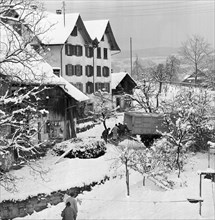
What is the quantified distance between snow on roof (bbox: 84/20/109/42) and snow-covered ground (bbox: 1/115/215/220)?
2594 cm

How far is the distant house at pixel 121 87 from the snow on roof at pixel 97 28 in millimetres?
7311

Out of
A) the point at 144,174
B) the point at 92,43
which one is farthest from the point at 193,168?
the point at 92,43

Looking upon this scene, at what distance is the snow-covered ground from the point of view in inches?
586

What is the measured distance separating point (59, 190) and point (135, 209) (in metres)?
5.03

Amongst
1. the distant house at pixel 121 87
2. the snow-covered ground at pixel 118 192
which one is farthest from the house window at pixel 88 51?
the snow-covered ground at pixel 118 192

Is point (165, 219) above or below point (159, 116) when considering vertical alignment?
below

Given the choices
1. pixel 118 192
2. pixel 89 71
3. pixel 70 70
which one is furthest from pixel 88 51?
pixel 118 192

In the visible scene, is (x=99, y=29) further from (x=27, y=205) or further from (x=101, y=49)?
(x=27, y=205)

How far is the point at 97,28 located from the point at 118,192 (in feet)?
109

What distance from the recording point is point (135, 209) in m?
15.7

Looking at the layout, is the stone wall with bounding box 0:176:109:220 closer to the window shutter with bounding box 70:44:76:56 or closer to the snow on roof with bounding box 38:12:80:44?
the snow on roof with bounding box 38:12:80:44

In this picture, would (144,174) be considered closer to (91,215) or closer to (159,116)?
(91,215)

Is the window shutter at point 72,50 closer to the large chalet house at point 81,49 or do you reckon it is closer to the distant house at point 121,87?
the large chalet house at point 81,49

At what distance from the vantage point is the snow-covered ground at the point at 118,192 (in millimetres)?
14875
